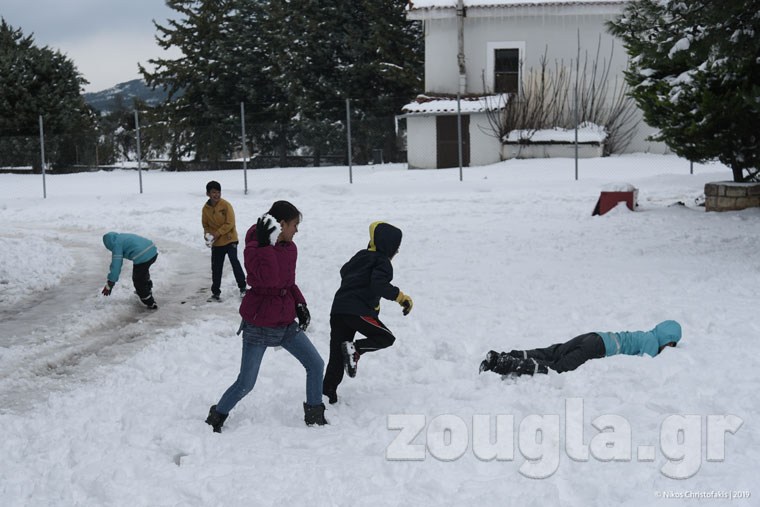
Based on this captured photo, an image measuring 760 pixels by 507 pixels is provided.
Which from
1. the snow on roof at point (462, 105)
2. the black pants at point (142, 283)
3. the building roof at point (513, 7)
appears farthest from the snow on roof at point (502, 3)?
the black pants at point (142, 283)

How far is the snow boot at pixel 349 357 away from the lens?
19.4 feet

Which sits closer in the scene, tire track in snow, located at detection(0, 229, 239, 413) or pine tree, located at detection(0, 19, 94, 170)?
tire track in snow, located at detection(0, 229, 239, 413)

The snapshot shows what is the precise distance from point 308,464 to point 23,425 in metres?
2.20

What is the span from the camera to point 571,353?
636 cm

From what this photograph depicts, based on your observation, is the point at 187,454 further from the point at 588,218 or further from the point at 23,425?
the point at 588,218

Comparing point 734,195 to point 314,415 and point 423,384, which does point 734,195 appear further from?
point 314,415

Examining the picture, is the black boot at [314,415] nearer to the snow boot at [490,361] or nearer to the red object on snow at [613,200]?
the snow boot at [490,361]

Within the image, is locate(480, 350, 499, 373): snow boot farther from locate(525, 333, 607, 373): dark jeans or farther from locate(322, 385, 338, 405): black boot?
locate(322, 385, 338, 405): black boot

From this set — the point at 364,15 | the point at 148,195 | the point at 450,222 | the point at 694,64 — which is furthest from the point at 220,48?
the point at 694,64

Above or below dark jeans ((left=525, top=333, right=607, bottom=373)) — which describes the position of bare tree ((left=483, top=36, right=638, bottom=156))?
above

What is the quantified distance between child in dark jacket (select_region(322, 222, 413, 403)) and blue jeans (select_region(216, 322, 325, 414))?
0.41 metres

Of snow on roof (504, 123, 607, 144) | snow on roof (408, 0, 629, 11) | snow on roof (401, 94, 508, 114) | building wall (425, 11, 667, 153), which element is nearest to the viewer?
snow on roof (504, 123, 607, 144)

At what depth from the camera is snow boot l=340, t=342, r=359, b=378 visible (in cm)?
593

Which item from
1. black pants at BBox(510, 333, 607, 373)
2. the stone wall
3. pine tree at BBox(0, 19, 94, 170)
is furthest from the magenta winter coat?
pine tree at BBox(0, 19, 94, 170)
